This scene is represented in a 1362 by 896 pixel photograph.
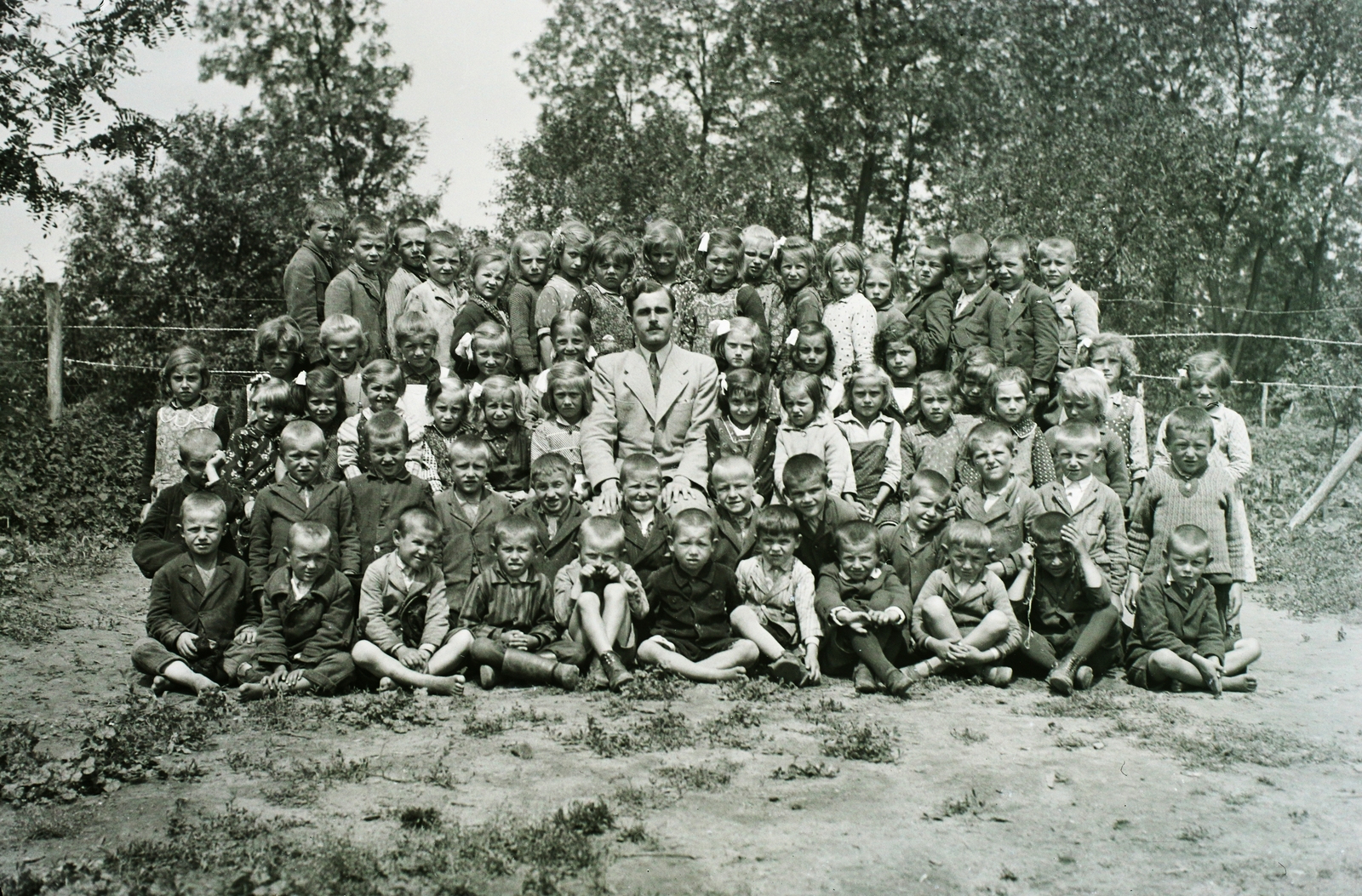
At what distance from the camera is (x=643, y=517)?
20.5 ft

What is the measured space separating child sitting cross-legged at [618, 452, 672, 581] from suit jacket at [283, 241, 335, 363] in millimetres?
2459

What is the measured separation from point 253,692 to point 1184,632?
4.53m

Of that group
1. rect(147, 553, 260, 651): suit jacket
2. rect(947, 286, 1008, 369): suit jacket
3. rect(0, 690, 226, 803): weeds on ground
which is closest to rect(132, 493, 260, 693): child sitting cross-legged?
rect(147, 553, 260, 651): suit jacket

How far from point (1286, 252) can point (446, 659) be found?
29886 mm

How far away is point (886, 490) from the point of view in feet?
21.9

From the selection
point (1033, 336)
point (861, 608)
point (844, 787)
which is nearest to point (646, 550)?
point (861, 608)

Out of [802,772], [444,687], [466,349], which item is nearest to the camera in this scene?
[802,772]

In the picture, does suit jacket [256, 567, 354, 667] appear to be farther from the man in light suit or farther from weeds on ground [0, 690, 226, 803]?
the man in light suit

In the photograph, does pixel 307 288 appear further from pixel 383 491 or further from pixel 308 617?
pixel 308 617

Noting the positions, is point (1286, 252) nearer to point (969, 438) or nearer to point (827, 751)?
point (969, 438)

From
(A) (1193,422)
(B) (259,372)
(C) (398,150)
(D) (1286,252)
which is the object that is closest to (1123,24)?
(D) (1286,252)

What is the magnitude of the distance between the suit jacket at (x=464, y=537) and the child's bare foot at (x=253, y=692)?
0.99 m

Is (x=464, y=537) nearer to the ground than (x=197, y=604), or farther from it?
farther from it

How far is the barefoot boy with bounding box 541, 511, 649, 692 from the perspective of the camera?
580 cm
